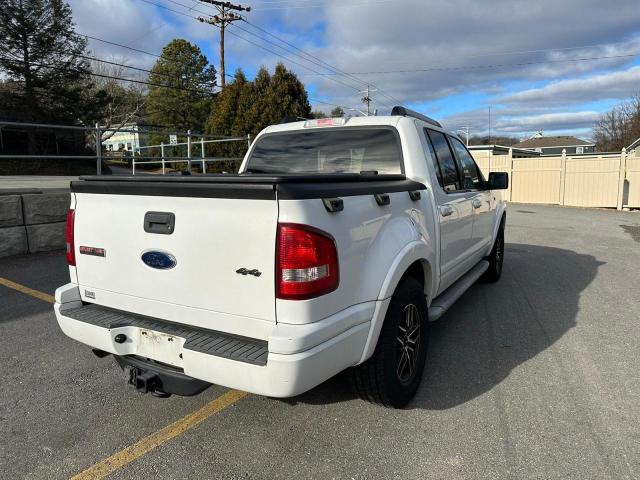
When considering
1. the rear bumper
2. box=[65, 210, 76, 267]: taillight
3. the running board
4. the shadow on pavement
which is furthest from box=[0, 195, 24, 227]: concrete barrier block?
the running board

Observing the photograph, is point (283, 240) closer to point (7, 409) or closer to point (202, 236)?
point (202, 236)

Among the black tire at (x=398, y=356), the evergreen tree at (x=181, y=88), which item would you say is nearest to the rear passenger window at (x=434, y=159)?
the black tire at (x=398, y=356)

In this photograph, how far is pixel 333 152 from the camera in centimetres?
405

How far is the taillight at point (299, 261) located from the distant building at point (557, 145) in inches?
2491

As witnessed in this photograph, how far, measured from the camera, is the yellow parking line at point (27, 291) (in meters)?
5.53

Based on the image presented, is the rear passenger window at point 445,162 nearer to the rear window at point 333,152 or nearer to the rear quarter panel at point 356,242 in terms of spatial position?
the rear window at point 333,152

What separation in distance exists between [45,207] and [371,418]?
662 cm

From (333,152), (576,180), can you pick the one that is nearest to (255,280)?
(333,152)

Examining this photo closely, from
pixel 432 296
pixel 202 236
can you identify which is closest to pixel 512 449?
pixel 432 296

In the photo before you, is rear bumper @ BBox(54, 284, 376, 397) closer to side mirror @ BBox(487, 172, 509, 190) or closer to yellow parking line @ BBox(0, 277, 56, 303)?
yellow parking line @ BBox(0, 277, 56, 303)

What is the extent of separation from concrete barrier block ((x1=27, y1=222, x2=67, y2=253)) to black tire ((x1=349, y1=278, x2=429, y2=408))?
654cm

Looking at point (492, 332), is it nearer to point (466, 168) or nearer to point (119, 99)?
point (466, 168)

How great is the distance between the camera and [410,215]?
3.26m

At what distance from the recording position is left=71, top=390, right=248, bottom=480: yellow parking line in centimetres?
257
